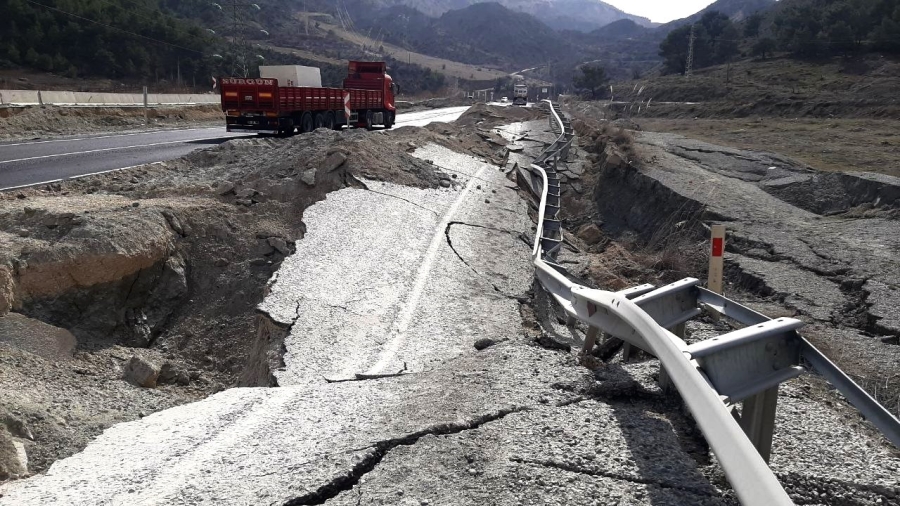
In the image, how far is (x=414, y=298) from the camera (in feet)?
25.5

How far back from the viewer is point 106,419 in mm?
4961

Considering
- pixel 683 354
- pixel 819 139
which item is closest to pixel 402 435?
pixel 683 354

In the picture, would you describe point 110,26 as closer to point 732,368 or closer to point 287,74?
point 287,74

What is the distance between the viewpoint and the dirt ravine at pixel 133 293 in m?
5.35

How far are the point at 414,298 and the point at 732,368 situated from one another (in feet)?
15.0

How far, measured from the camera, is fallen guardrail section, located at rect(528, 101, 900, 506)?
2.67 m

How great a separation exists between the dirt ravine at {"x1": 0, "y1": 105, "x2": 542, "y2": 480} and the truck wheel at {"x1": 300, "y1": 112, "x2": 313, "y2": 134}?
45.0 ft

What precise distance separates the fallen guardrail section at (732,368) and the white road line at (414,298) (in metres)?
1.76

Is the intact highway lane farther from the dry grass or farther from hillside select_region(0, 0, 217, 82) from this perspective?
hillside select_region(0, 0, 217, 82)

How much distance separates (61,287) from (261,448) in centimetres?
421

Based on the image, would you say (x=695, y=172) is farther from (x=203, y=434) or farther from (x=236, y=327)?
(x=203, y=434)

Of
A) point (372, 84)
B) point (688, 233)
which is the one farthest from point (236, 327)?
point (372, 84)

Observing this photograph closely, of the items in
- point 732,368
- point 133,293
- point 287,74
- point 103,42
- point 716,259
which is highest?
point 103,42

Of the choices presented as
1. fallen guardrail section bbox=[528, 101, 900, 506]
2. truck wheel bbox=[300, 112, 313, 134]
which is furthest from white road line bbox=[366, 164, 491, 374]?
truck wheel bbox=[300, 112, 313, 134]
